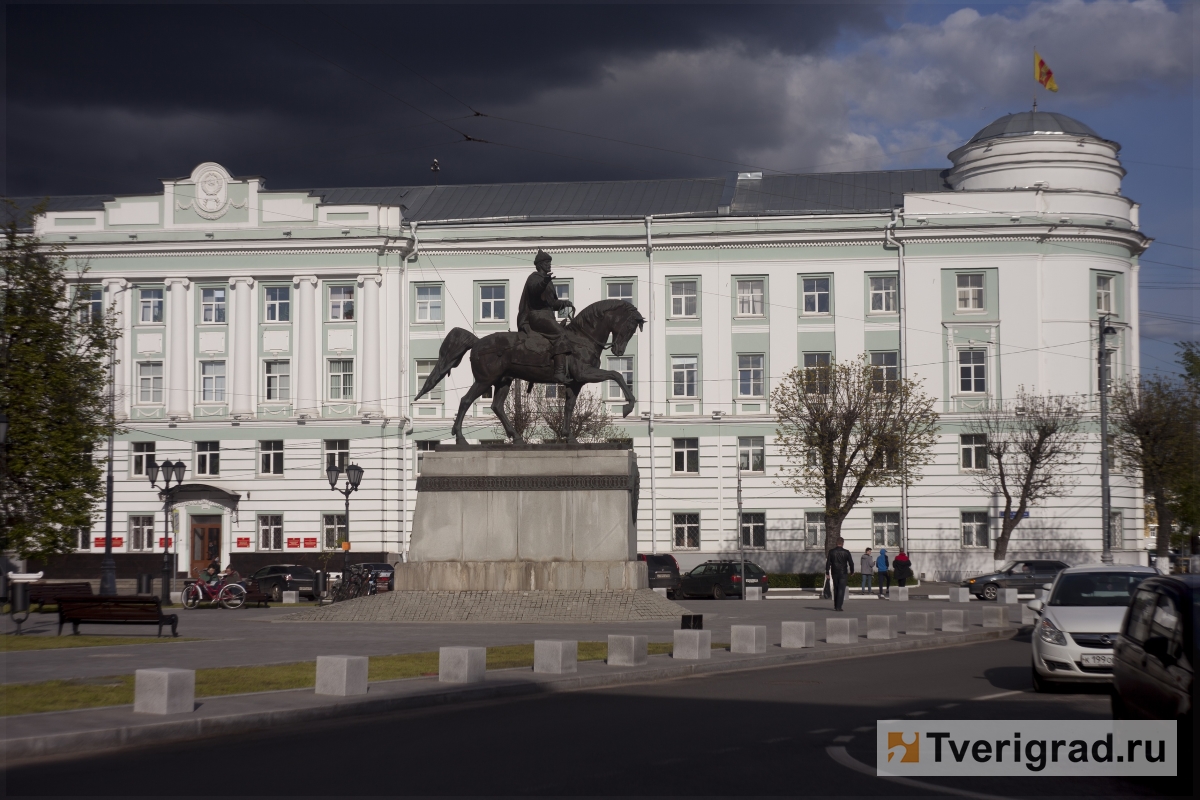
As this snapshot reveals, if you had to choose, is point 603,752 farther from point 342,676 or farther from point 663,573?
point 663,573

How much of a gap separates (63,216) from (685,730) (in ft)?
186

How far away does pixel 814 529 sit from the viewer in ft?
194

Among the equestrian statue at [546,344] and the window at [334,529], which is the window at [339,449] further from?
the equestrian statue at [546,344]

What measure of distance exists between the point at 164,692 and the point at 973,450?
2004 inches

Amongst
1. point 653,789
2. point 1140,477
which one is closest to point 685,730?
point 653,789

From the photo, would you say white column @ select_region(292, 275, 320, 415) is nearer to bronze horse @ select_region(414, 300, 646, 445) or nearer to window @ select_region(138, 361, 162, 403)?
window @ select_region(138, 361, 162, 403)

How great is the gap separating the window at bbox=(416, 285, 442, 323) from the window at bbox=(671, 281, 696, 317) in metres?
11.1

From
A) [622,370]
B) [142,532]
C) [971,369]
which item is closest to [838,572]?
[971,369]

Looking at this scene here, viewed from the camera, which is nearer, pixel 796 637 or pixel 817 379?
pixel 796 637

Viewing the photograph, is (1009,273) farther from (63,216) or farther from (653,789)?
(653,789)

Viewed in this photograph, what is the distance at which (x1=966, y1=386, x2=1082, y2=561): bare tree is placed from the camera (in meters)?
55.1

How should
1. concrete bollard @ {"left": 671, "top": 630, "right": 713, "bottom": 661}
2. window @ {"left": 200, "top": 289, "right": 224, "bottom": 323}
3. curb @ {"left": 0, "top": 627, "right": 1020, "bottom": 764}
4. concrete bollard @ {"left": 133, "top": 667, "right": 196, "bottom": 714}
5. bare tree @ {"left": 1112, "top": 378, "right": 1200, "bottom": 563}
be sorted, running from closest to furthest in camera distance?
curb @ {"left": 0, "top": 627, "right": 1020, "bottom": 764}
concrete bollard @ {"left": 133, "top": 667, "right": 196, "bottom": 714}
concrete bollard @ {"left": 671, "top": 630, "right": 713, "bottom": 661}
bare tree @ {"left": 1112, "top": 378, "right": 1200, "bottom": 563}
window @ {"left": 200, "top": 289, "right": 224, "bottom": 323}

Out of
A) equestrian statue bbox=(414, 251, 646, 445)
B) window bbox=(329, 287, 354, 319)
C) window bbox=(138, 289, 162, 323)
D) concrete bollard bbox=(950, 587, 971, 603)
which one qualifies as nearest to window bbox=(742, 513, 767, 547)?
concrete bollard bbox=(950, 587, 971, 603)

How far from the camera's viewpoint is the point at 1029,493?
5512cm
